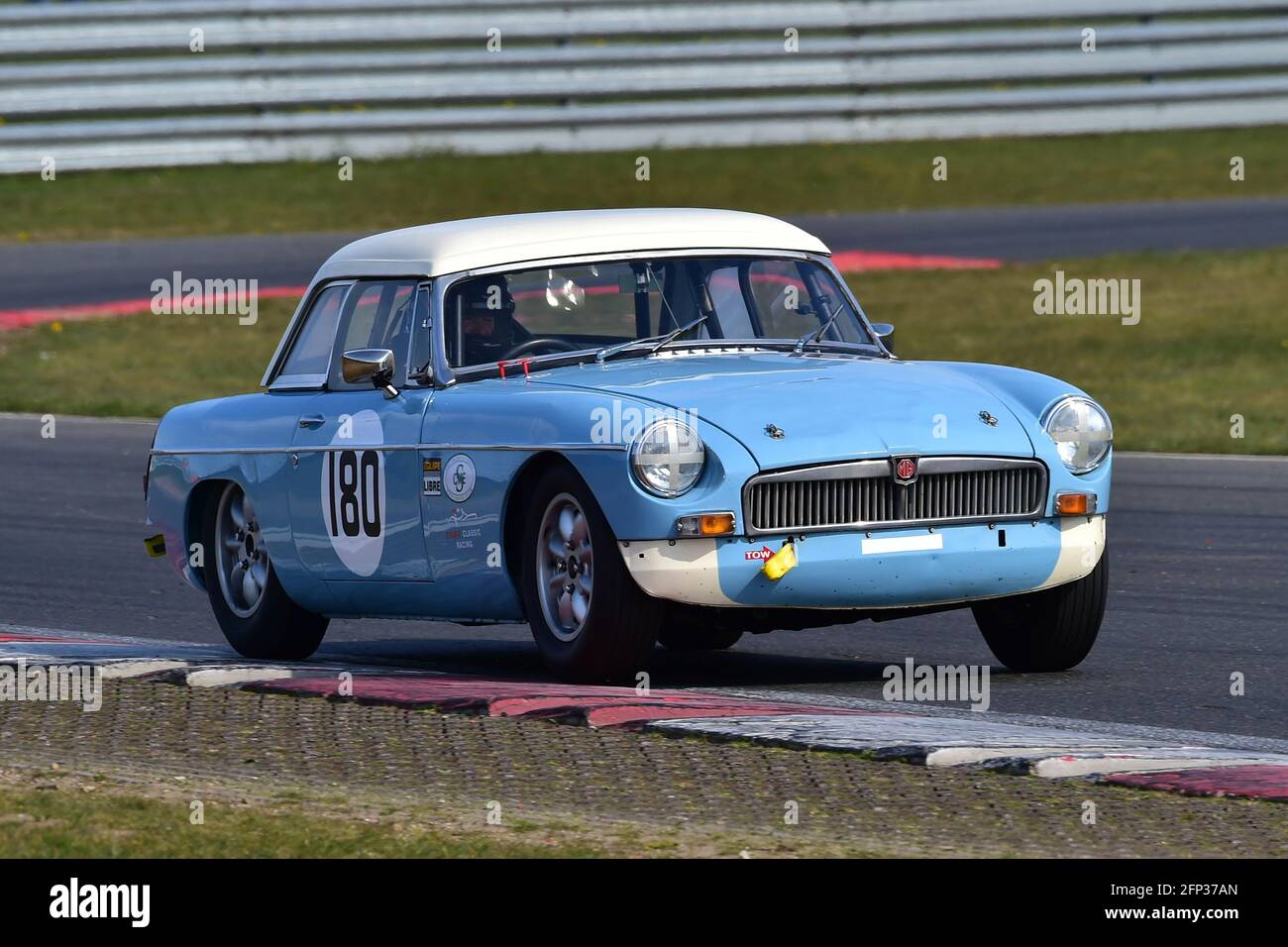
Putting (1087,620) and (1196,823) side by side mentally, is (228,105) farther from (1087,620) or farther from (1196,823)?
(1196,823)

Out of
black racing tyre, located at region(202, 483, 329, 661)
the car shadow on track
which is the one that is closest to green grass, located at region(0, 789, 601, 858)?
the car shadow on track

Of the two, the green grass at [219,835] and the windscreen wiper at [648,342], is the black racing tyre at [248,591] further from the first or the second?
the green grass at [219,835]

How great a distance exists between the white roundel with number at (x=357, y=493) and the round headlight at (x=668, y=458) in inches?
52.6

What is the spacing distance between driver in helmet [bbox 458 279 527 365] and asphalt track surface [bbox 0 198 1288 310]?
14.9 metres

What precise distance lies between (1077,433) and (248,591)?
10.6 feet

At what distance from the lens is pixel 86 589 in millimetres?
11289

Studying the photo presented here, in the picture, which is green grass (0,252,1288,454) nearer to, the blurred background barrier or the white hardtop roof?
the blurred background barrier

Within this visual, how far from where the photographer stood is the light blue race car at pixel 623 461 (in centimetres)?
712

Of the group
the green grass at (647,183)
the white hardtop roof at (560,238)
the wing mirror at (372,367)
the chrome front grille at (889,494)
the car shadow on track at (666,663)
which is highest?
the green grass at (647,183)

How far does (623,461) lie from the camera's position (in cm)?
704

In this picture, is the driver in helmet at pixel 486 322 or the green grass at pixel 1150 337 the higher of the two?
the driver in helmet at pixel 486 322

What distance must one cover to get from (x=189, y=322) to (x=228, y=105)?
605cm

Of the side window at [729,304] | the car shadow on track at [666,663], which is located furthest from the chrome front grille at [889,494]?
the side window at [729,304]

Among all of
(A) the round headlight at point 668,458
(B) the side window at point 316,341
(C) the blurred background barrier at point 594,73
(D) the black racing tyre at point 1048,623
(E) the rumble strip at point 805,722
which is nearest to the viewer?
(E) the rumble strip at point 805,722
